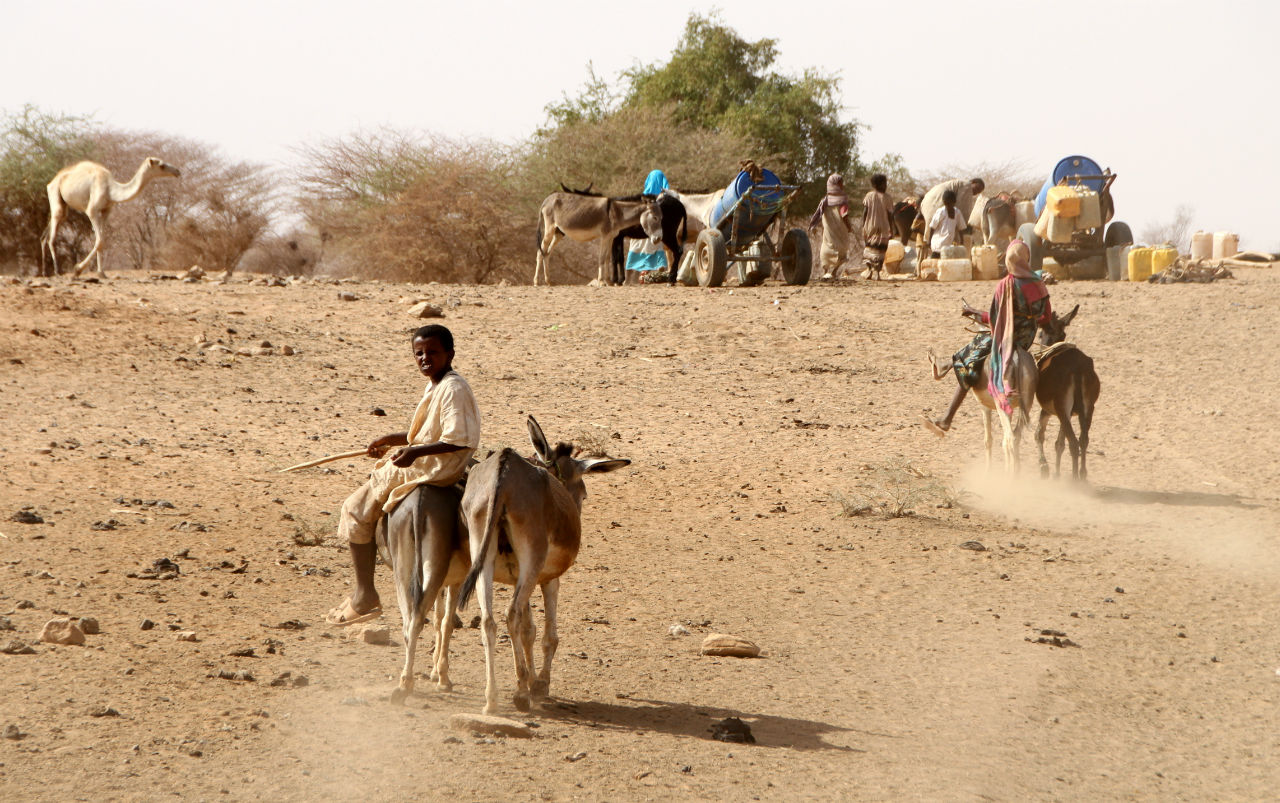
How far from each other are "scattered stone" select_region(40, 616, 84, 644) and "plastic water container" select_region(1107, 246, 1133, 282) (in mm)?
17422

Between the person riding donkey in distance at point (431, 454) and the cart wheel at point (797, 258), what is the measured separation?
1397 cm

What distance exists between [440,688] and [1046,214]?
15.5 meters

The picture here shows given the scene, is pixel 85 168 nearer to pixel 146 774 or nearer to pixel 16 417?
pixel 16 417

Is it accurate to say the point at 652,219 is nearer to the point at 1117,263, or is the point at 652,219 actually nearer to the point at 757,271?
the point at 757,271

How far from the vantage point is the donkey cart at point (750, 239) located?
1839 cm

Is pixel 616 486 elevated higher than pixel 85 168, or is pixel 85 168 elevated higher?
pixel 85 168

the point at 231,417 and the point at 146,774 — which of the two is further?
the point at 231,417

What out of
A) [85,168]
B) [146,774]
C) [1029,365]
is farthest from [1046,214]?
[146,774]

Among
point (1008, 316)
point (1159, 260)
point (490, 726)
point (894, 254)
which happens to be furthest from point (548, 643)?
point (894, 254)

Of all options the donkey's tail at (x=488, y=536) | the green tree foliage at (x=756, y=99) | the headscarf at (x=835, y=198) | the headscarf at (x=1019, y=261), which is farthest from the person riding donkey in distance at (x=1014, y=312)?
the green tree foliage at (x=756, y=99)

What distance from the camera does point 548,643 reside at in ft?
17.3

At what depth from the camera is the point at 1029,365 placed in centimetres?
1035

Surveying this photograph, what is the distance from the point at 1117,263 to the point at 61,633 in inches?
696

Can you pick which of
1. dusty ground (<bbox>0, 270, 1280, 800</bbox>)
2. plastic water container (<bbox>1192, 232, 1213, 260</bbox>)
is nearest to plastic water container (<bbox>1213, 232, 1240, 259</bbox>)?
plastic water container (<bbox>1192, 232, 1213, 260</bbox>)
